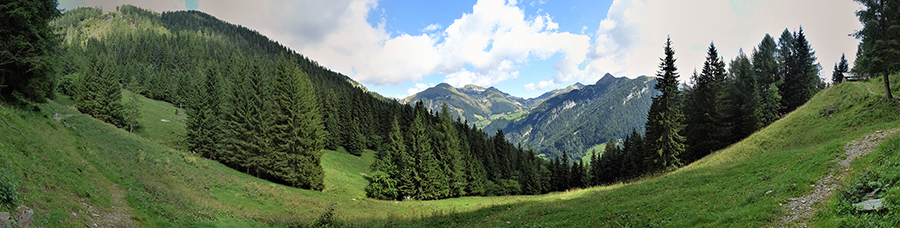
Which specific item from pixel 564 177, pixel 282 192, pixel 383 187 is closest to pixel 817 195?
pixel 282 192

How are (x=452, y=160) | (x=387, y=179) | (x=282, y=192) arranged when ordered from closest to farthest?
1. (x=282, y=192)
2. (x=387, y=179)
3. (x=452, y=160)

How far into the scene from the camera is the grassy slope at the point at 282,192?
37.9 ft

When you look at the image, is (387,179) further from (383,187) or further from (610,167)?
(610,167)

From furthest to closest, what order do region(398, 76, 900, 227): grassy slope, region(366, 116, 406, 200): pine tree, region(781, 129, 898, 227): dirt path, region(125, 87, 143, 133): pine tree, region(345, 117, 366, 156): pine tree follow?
region(345, 117, 366, 156): pine tree → region(125, 87, 143, 133): pine tree → region(366, 116, 406, 200): pine tree → region(398, 76, 900, 227): grassy slope → region(781, 129, 898, 227): dirt path

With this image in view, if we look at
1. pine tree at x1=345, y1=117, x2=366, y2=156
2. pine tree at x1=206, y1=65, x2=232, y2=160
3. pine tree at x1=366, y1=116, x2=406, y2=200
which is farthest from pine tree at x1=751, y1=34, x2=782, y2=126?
pine tree at x1=206, y1=65, x2=232, y2=160

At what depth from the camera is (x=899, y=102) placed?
76.0 ft

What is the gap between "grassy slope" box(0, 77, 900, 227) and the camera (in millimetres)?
11539

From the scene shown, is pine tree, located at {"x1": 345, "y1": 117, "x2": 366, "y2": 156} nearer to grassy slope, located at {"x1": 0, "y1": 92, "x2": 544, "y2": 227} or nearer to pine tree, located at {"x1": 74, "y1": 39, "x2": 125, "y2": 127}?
pine tree, located at {"x1": 74, "y1": 39, "x2": 125, "y2": 127}

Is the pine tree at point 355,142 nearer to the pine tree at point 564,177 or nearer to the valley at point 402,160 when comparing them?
the valley at point 402,160

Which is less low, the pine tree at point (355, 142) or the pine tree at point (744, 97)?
the pine tree at point (744, 97)

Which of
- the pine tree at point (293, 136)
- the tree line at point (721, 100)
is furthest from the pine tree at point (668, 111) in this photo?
the pine tree at point (293, 136)

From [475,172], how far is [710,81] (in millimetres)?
38450

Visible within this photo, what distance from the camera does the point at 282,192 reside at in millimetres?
28391

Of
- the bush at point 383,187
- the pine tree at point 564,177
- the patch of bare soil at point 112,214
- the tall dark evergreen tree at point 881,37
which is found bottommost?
the pine tree at point 564,177
